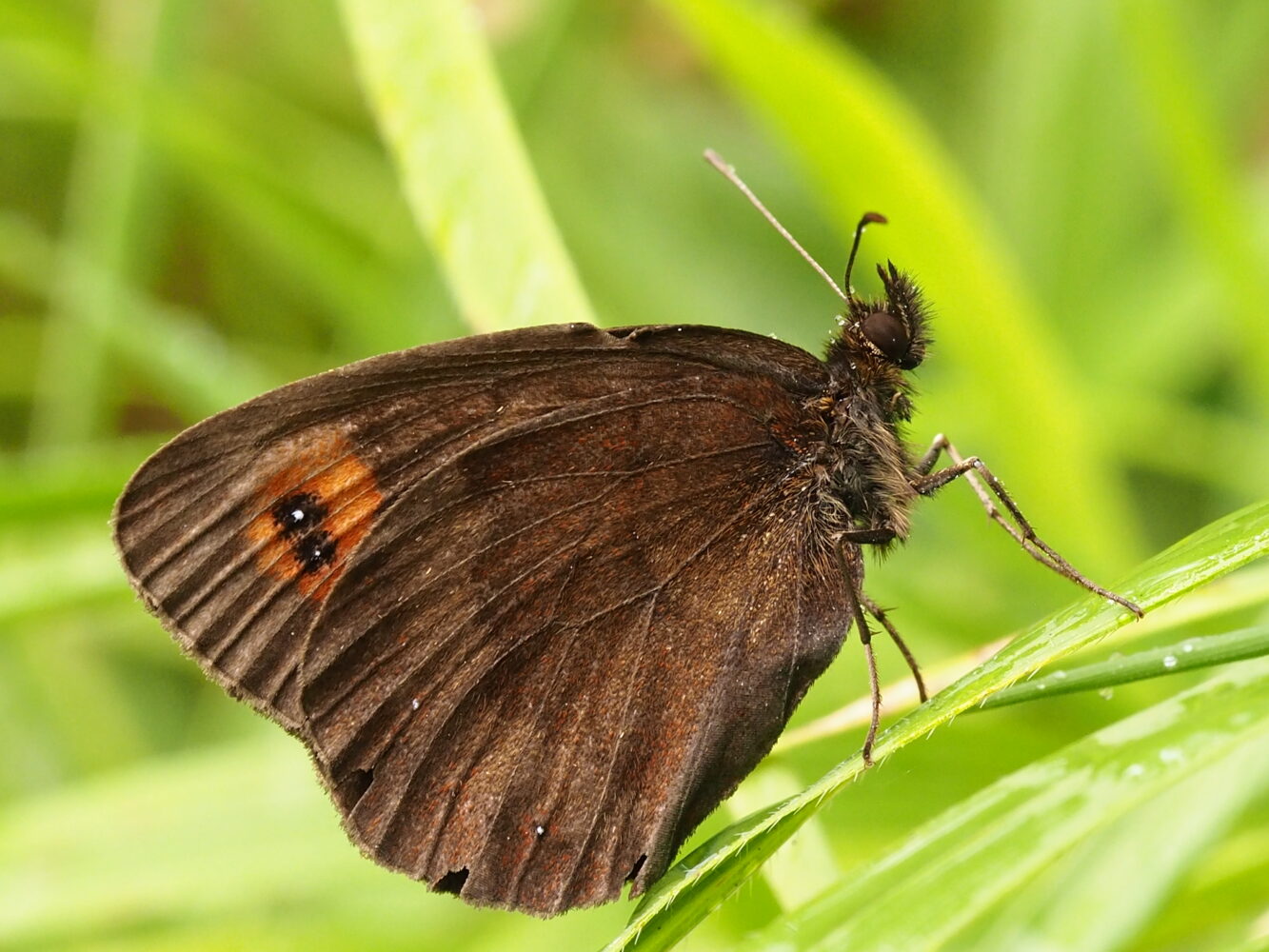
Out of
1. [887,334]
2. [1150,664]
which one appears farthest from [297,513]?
[1150,664]

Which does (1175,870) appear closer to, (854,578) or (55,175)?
(854,578)

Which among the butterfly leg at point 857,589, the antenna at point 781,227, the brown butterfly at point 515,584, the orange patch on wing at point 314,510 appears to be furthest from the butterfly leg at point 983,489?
the orange patch on wing at point 314,510

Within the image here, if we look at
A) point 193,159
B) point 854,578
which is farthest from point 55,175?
point 854,578

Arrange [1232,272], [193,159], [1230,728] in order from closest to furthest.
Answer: [1230,728]
[1232,272]
[193,159]

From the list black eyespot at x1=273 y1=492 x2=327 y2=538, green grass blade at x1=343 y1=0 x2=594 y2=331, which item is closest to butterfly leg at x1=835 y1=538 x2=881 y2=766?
green grass blade at x1=343 y1=0 x2=594 y2=331

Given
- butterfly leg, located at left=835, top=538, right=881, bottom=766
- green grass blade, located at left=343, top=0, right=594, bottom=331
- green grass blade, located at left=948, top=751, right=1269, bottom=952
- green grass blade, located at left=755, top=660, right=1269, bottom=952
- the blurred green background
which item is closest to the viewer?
green grass blade, located at left=755, top=660, right=1269, bottom=952

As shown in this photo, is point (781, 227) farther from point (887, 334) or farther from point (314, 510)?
point (314, 510)

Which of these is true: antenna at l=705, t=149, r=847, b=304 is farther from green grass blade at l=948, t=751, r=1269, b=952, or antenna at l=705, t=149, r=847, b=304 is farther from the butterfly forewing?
green grass blade at l=948, t=751, r=1269, b=952
